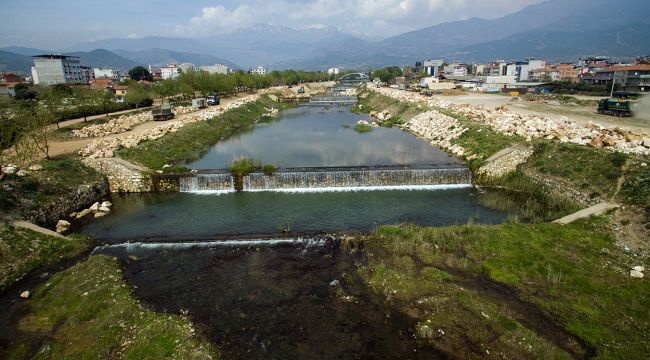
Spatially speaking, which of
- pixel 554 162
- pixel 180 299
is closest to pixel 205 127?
pixel 180 299

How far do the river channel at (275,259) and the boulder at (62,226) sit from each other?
0.70 m

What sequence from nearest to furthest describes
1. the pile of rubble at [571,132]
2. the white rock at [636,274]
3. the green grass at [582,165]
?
1. the white rock at [636,274]
2. the green grass at [582,165]
3. the pile of rubble at [571,132]

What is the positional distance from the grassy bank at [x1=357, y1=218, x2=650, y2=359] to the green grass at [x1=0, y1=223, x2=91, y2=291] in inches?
516

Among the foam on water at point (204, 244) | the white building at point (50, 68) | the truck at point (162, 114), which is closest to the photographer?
the foam on water at point (204, 244)

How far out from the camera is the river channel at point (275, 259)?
1028cm

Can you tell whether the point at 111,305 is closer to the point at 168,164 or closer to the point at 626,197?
the point at 168,164

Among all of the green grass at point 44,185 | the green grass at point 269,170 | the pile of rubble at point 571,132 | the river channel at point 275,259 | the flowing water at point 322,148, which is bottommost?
the river channel at point 275,259

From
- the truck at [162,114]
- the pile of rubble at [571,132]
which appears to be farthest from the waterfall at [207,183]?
the truck at [162,114]

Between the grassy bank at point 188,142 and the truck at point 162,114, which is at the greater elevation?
the truck at point 162,114

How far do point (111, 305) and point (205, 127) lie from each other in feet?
104

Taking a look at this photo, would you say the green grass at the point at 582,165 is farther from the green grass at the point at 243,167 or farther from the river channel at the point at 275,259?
the green grass at the point at 243,167

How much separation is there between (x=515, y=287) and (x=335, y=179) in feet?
46.7

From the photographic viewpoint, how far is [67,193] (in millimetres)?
21062

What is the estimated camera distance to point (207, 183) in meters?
24.7
